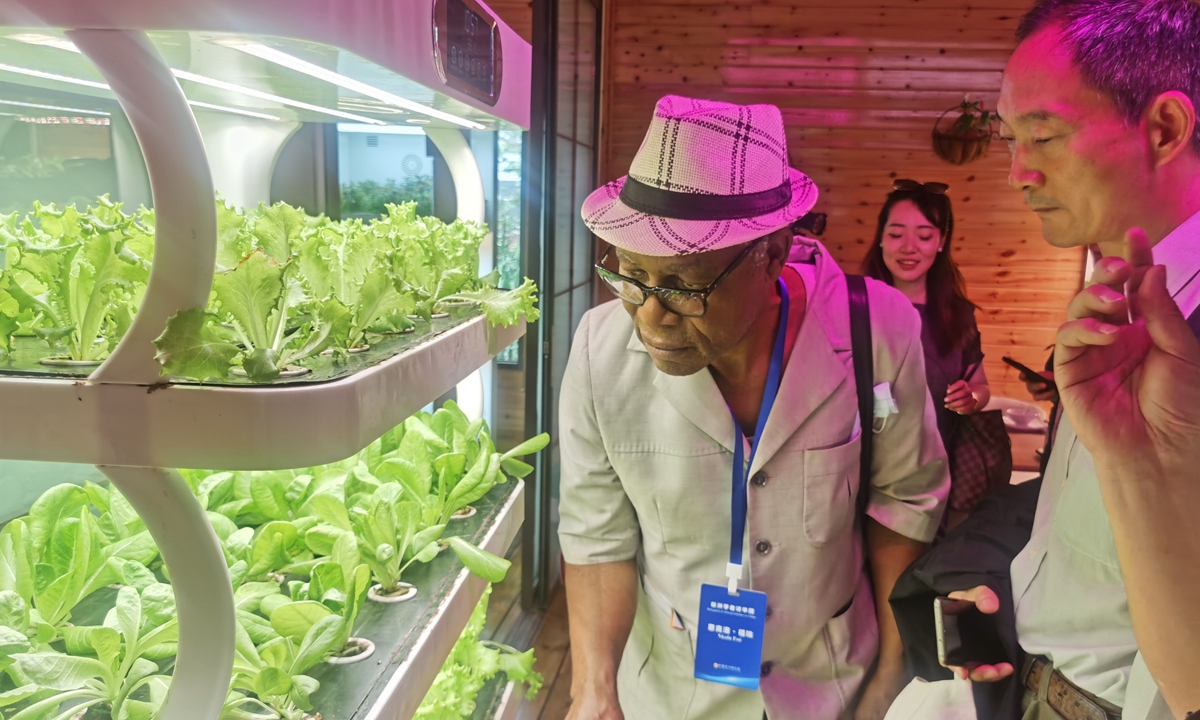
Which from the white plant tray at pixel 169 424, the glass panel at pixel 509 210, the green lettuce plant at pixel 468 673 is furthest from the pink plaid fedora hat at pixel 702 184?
the glass panel at pixel 509 210

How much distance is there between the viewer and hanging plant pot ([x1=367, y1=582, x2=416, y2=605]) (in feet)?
4.35

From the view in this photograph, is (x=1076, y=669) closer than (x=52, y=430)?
No

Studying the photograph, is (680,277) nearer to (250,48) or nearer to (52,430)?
(250,48)

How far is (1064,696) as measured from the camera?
3.26 ft

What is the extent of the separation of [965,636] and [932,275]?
1.52 meters

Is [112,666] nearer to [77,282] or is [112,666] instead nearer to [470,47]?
[77,282]

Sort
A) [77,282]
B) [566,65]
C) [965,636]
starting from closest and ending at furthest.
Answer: [77,282]
[965,636]
[566,65]

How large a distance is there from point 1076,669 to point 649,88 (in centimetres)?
410

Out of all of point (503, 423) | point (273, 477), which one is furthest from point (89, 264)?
point (503, 423)

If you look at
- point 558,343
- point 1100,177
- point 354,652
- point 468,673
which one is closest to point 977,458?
point 1100,177

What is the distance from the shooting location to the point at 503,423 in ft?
12.0

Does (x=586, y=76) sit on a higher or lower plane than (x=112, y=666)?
higher

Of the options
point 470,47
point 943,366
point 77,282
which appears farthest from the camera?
point 943,366

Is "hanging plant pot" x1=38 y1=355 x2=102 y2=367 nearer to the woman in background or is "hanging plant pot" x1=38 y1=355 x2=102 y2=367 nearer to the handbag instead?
the handbag
